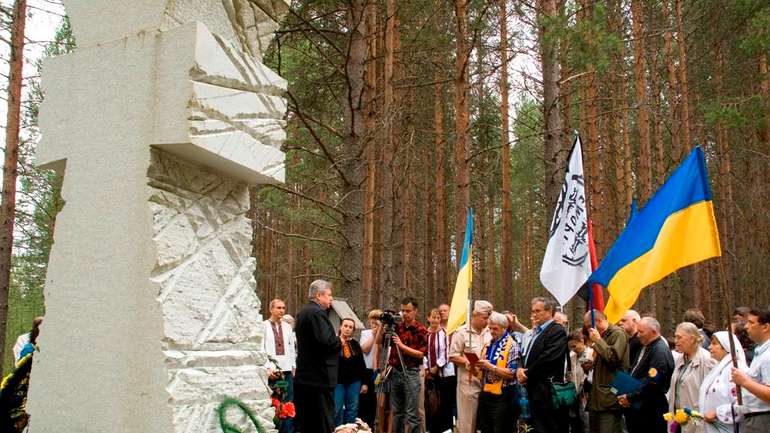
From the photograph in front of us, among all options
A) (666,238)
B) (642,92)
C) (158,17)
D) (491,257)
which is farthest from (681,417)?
(491,257)

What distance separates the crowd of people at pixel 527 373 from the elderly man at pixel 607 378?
0.04 feet

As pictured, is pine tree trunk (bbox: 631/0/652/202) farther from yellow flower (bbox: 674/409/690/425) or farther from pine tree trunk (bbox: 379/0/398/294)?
yellow flower (bbox: 674/409/690/425)

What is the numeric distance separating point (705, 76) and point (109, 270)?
20.2 metres

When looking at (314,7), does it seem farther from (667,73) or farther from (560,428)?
(667,73)

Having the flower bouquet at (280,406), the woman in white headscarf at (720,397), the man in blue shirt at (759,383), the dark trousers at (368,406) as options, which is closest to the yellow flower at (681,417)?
the woman in white headscarf at (720,397)

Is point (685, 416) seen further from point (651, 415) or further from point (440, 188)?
point (440, 188)

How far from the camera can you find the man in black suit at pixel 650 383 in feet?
22.7

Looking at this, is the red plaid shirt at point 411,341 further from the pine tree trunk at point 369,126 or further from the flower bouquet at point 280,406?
the flower bouquet at point 280,406

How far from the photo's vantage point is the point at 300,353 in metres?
6.54

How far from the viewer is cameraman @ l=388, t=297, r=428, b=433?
29.3 feet

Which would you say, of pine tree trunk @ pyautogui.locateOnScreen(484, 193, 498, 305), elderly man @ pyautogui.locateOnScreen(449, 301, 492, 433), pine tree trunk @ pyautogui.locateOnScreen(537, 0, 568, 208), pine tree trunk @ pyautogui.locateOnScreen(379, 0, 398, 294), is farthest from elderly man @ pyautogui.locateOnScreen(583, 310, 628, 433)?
pine tree trunk @ pyautogui.locateOnScreen(484, 193, 498, 305)

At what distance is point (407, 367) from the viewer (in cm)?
899

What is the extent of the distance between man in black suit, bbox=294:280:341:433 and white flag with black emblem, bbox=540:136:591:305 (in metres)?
2.38

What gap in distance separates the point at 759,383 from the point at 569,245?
2.77 metres
